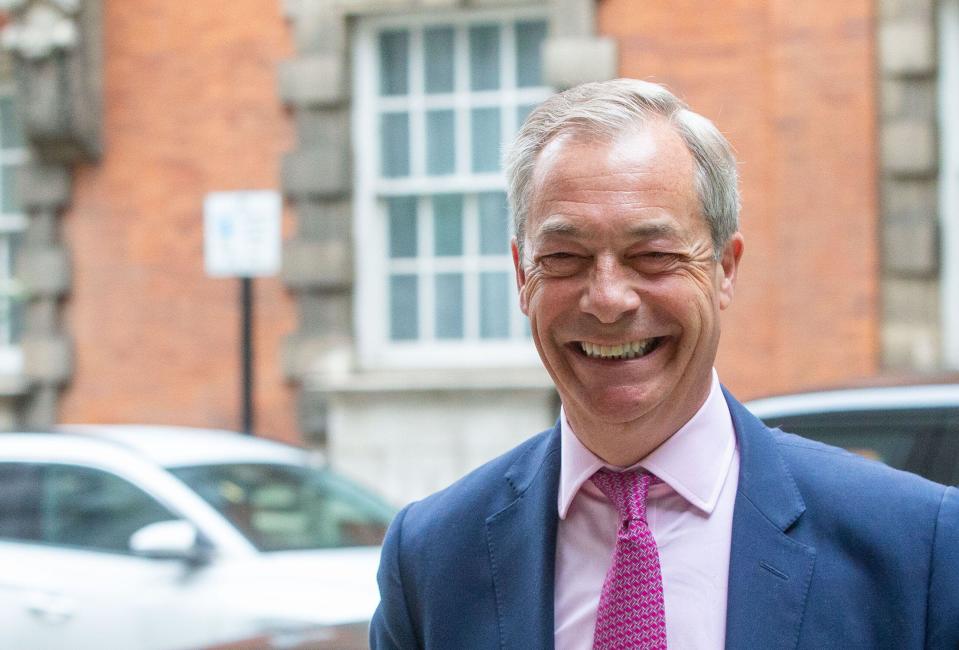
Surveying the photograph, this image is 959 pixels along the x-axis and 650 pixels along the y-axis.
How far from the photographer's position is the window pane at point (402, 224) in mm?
10961

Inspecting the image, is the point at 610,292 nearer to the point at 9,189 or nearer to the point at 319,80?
the point at 319,80

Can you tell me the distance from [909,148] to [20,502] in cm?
622

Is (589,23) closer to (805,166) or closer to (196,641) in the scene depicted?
(805,166)

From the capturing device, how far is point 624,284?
76.9 inches

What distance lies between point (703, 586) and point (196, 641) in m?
4.22

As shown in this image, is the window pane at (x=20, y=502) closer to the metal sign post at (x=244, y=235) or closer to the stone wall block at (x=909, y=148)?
the metal sign post at (x=244, y=235)

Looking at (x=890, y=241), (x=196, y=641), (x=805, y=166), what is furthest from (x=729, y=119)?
(x=196, y=641)

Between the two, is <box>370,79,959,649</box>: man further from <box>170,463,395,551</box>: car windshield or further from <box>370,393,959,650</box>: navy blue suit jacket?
<box>170,463,395,551</box>: car windshield

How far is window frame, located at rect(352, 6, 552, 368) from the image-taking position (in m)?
10.8

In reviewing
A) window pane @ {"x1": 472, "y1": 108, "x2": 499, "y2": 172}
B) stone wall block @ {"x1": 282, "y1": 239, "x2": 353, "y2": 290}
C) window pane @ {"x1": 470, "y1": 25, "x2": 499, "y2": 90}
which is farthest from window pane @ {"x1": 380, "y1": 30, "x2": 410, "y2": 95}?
stone wall block @ {"x1": 282, "y1": 239, "x2": 353, "y2": 290}

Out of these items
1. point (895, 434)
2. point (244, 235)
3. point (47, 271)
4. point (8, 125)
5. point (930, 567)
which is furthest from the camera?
point (8, 125)

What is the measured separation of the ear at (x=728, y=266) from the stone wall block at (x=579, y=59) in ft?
26.6

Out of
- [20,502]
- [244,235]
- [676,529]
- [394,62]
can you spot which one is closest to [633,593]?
[676,529]

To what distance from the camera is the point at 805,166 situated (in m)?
9.68
